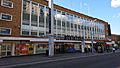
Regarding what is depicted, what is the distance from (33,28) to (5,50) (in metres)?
8.22

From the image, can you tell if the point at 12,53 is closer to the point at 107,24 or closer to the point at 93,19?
the point at 93,19

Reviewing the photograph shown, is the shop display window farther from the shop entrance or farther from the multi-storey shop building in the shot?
the shop entrance

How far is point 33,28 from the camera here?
41.6 metres

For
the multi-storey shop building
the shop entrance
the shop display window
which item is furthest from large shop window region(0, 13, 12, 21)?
the shop display window

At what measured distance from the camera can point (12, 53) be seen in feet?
120

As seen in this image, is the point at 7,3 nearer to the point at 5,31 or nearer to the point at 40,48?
the point at 5,31

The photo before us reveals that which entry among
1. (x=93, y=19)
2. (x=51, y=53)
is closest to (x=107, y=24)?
(x=93, y=19)

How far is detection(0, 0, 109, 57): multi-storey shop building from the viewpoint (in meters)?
35.6

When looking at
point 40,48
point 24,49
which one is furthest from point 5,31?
point 40,48

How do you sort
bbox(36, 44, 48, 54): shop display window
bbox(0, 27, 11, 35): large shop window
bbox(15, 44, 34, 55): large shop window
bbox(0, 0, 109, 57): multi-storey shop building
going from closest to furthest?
1. bbox(0, 27, 11, 35): large shop window
2. bbox(0, 0, 109, 57): multi-storey shop building
3. bbox(15, 44, 34, 55): large shop window
4. bbox(36, 44, 48, 54): shop display window

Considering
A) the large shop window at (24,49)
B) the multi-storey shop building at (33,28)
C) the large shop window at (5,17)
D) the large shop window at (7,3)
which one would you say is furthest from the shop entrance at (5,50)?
the large shop window at (7,3)

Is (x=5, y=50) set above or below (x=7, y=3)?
below

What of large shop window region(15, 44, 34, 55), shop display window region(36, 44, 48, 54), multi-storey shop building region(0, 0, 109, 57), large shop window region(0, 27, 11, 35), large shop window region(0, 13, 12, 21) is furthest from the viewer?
shop display window region(36, 44, 48, 54)

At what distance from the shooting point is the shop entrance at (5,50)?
34.7 meters
